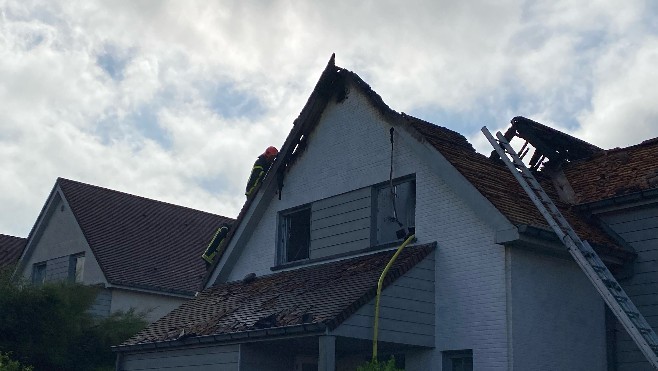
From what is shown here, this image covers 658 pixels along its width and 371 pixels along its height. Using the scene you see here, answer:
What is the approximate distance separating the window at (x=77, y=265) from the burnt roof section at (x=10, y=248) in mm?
4187

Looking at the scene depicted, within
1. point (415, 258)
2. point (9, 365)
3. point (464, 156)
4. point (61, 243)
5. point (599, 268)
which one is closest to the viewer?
point (599, 268)

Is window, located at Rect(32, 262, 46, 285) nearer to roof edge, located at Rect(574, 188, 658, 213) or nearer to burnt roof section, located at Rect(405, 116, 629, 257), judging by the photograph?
burnt roof section, located at Rect(405, 116, 629, 257)

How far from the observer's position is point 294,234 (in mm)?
17984

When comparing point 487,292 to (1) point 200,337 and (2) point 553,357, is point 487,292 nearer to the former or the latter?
(2) point 553,357

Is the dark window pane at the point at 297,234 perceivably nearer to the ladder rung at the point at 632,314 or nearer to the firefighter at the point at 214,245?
the firefighter at the point at 214,245

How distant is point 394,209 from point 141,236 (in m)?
15.6

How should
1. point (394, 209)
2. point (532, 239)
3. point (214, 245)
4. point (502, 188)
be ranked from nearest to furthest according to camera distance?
point (532, 239), point (502, 188), point (394, 209), point (214, 245)

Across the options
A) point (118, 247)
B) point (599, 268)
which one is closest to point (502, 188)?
point (599, 268)

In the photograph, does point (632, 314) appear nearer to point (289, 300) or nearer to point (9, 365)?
point (289, 300)

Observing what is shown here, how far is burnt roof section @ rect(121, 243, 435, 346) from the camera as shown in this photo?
42.2ft

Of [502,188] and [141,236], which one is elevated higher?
[141,236]

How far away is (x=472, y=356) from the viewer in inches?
514

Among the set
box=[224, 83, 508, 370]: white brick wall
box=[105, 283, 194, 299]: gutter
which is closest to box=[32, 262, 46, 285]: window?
box=[105, 283, 194, 299]: gutter

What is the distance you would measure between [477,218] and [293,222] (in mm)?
5415
